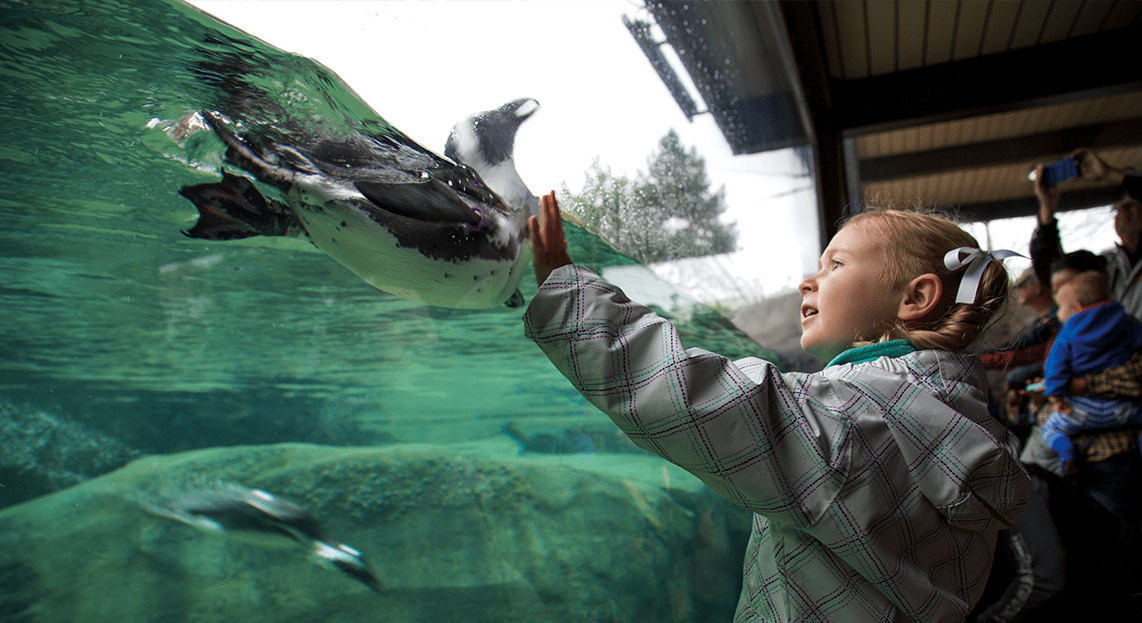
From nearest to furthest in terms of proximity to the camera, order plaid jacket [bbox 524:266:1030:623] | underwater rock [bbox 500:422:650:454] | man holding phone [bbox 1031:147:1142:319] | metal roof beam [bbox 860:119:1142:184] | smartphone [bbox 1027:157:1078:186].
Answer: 1. plaid jacket [bbox 524:266:1030:623]
2. underwater rock [bbox 500:422:650:454]
3. man holding phone [bbox 1031:147:1142:319]
4. smartphone [bbox 1027:157:1078:186]
5. metal roof beam [bbox 860:119:1142:184]

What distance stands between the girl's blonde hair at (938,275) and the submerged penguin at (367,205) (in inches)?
17.5

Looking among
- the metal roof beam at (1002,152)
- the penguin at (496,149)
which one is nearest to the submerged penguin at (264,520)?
the penguin at (496,149)

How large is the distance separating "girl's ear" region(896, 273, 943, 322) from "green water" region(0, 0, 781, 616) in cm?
50

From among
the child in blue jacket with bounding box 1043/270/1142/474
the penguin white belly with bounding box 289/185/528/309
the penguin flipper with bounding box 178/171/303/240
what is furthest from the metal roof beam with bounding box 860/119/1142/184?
the penguin flipper with bounding box 178/171/303/240

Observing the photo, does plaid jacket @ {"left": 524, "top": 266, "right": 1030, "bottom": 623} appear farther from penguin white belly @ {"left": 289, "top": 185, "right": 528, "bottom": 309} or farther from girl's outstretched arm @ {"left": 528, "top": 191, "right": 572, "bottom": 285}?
penguin white belly @ {"left": 289, "top": 185, "right": 528, "bottom": 309}

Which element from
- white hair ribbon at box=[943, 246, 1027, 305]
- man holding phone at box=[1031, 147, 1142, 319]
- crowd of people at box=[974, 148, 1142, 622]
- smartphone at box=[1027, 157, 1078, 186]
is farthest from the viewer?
smartphone at box=[1027, 157, 1078, 186]

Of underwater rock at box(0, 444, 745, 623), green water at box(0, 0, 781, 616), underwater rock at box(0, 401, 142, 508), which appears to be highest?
green water at box(0, 0, 781, 616)

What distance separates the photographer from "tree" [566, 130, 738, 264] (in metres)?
0.93

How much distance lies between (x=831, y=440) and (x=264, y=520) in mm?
534

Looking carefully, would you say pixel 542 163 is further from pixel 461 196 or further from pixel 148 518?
pixel 148 518

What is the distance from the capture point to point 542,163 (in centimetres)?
77

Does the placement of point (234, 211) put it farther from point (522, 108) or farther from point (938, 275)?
point (938, 275)

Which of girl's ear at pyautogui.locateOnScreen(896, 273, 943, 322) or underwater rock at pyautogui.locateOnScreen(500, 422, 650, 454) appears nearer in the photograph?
girl's ear at pyautogui.locateOnScreen(896, 273, 943, 322)

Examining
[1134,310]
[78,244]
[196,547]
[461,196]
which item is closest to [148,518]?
[196,547]
